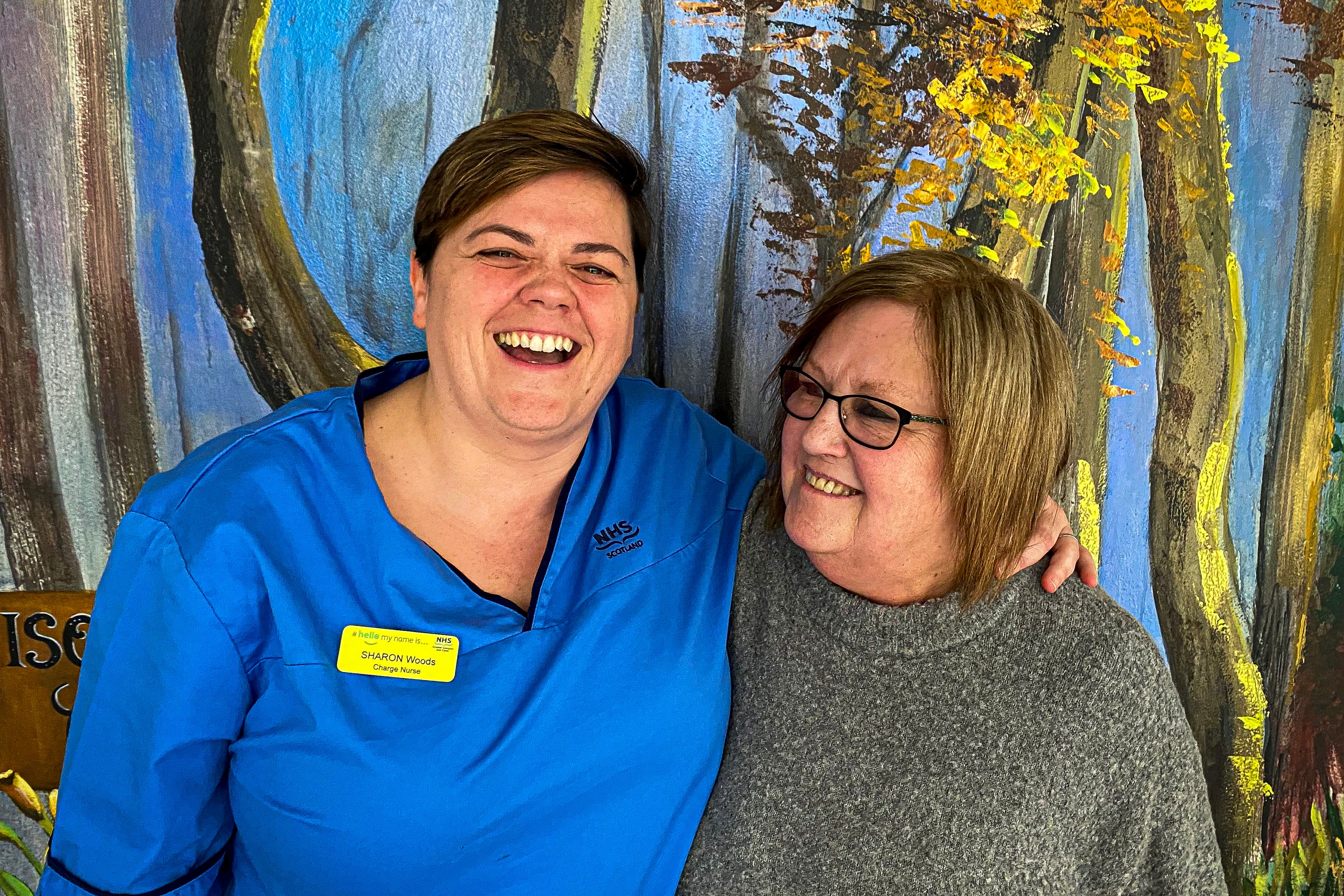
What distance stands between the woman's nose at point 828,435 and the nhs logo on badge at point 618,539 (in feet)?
1.07

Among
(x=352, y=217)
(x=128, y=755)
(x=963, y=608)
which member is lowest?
(x=128, y=755)

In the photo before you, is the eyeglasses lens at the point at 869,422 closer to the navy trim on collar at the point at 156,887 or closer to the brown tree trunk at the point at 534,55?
the brown tree trunk at the point at 534,55

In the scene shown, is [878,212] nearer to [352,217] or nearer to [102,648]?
[352,217]

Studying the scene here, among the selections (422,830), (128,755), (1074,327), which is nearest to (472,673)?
(422,830)

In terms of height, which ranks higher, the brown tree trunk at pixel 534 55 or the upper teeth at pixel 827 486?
the brown tree trunk at pixel 534 55

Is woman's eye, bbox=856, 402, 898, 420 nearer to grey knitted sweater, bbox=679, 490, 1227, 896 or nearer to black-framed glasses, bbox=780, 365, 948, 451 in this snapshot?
black-framed glasses, bbox=780, 365, 948, 451

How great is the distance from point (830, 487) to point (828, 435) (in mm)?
90

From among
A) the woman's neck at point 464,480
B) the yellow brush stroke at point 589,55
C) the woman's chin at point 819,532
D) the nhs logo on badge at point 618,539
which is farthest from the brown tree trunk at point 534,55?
the woman's chin at point 819,532

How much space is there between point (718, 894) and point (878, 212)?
1281mm

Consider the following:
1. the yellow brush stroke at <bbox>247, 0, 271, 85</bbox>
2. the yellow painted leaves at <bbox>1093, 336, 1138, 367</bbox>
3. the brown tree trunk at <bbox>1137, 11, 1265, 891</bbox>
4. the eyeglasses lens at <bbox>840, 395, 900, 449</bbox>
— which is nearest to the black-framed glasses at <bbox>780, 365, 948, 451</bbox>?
the eyeglasses lens at <bbox>840, 395, 900, 449</bbox>

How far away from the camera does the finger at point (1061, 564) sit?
4.49 ft

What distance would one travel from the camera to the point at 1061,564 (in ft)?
4.57

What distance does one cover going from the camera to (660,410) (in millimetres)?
1646

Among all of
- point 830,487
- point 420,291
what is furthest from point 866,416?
point 420,291
